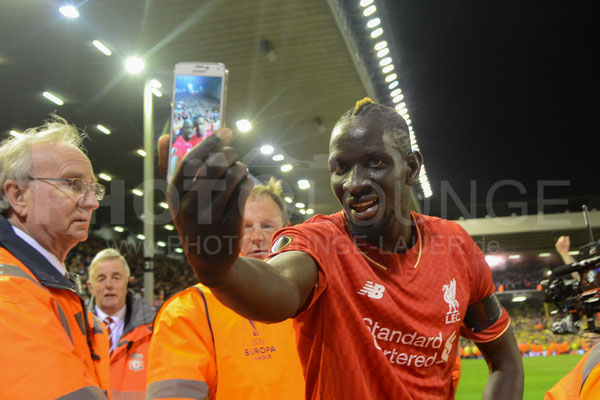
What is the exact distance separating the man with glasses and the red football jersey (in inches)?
32.2

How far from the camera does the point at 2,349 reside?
1.59 metres

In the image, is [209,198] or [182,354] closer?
[209,198]

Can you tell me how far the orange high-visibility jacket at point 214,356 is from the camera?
7.23 feet

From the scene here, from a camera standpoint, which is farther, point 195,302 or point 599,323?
point 599,323

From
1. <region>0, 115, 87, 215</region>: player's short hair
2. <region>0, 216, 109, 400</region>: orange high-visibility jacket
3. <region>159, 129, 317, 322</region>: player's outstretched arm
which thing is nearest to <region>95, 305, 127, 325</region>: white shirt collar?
<region>0, 115, 87, 215</region>: player's short hair

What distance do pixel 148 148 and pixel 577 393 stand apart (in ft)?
29.0

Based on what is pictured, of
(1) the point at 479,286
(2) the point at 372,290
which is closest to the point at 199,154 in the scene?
(2) the point at 372,290

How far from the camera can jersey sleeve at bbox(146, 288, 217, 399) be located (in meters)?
2.18

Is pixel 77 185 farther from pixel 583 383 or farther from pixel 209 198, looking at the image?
pixel 583 383

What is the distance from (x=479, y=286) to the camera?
190 cm

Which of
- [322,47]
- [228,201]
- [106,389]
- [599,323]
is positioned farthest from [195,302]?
[322,47]

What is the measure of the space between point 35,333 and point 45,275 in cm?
43

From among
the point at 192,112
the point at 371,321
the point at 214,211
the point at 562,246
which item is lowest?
the point at 371,321

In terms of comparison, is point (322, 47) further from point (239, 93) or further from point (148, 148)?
point (148, 148)
